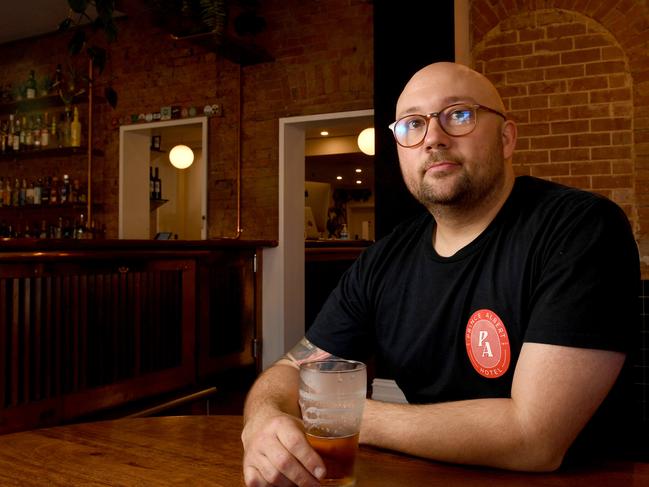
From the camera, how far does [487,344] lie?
113cm

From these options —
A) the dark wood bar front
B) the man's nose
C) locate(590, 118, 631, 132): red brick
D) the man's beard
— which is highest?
locate(590, 118, 631, 132): red brick

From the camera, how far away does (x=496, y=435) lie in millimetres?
846

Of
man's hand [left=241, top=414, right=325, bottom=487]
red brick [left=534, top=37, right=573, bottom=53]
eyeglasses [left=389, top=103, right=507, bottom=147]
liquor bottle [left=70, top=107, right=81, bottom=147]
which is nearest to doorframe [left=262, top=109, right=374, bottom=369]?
red brick [left=534, top=37, right=573, bottom=53]

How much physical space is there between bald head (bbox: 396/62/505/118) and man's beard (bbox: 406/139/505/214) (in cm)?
12

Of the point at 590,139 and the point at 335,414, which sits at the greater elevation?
the point at 590,139

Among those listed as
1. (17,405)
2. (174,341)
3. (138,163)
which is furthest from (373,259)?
(138,163)

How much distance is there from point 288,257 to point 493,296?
3646 millimetres

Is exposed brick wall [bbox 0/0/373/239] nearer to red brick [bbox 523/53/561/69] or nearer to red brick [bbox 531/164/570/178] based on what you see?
red brick [bbox 523/53/561/69]

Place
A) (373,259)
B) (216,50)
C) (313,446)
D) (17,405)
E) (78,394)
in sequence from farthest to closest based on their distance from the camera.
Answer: (216,50), (78,394), (17,405), (373,259), (313,446)

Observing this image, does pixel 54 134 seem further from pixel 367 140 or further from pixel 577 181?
pixel 577 181

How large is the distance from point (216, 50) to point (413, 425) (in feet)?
13.8

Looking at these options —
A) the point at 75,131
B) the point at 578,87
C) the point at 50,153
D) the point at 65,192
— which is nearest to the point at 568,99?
the point at 578,87

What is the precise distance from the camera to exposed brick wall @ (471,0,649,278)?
368 cm

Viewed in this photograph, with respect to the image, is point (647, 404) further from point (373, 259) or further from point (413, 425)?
point (413, 425)
